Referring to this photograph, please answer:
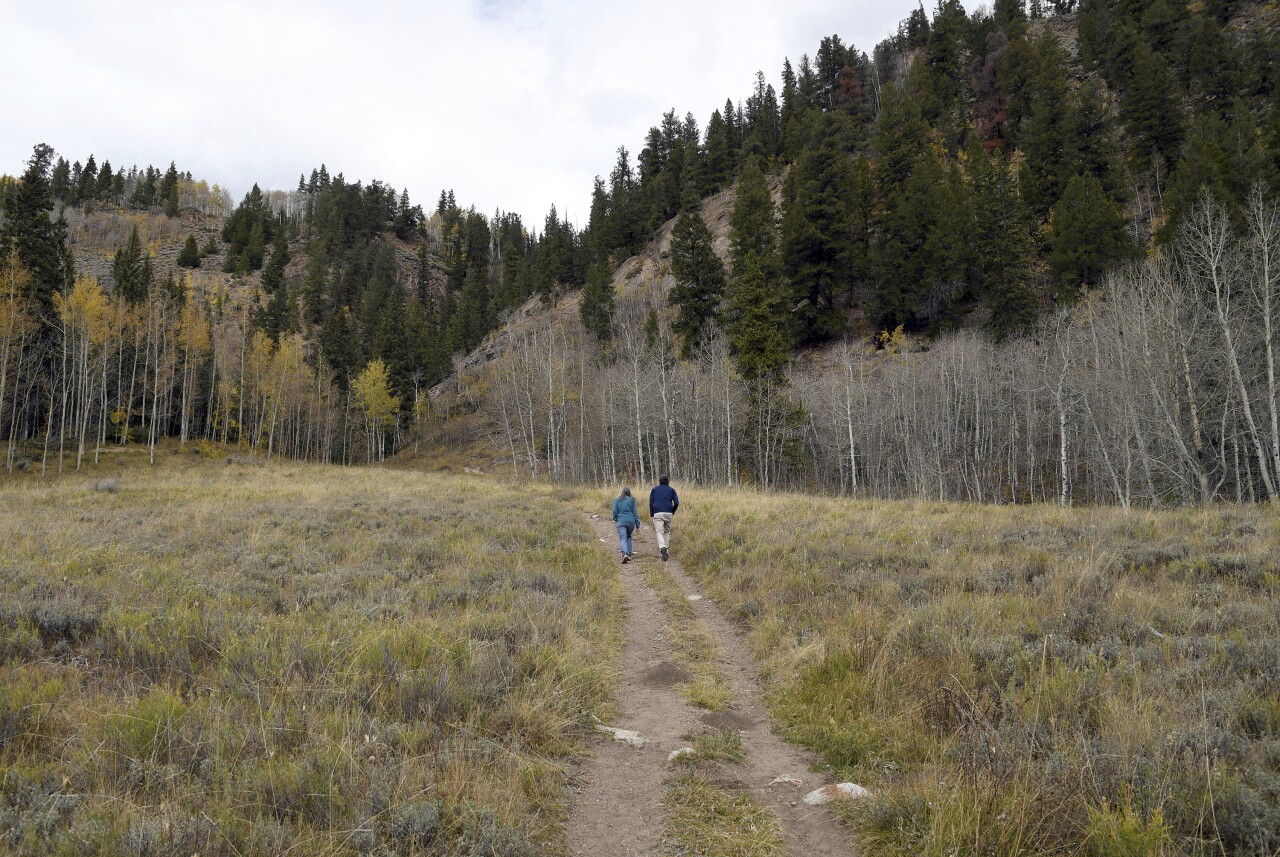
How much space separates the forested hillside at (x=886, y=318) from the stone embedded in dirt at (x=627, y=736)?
2860cm

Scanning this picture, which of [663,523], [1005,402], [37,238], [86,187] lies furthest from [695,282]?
[86,187]

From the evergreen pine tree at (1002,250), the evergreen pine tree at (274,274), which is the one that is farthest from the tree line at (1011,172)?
the evergreen pine tree at (274,274)

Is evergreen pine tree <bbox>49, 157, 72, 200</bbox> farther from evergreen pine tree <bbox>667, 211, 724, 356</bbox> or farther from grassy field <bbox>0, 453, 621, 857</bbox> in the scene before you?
grassy field <bbox>0, 453, 621, 857</bbox>

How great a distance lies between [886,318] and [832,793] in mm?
53256

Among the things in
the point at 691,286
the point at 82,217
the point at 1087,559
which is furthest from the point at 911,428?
the point at 82,217

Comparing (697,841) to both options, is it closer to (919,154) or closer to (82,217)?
(919,154)

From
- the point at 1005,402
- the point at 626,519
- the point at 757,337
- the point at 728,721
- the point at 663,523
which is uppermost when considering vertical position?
the point at 757,337

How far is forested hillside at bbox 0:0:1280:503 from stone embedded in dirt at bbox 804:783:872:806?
92.2ft

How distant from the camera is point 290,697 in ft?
16.0

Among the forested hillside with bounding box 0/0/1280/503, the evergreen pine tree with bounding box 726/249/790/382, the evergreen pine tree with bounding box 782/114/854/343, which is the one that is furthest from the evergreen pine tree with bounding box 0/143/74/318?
the evergreen pine tree with bounding box 782/114/854/343

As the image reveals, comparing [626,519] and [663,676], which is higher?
[626,519]

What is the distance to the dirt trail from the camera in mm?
3861

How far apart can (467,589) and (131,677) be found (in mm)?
4228

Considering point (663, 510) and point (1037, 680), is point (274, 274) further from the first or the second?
point (1037, 680)
